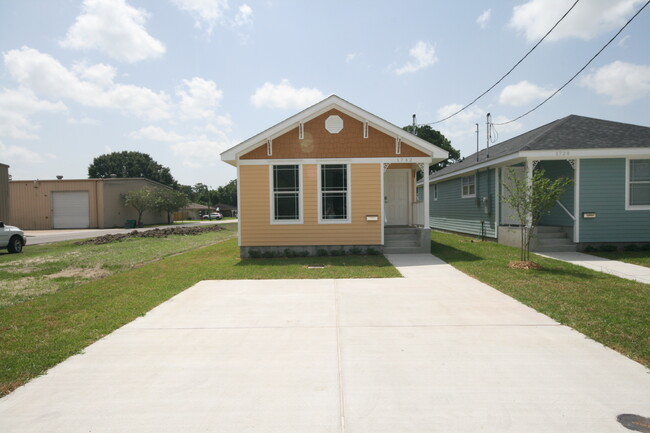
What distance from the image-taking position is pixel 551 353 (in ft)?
13.0

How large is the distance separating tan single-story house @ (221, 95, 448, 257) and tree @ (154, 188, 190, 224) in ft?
98.7

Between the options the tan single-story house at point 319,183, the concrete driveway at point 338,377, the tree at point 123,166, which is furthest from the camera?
the tree at point 123,166

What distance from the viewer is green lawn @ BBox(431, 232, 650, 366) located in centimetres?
442

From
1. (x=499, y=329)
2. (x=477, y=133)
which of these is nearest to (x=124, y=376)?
(x=499, y=329)

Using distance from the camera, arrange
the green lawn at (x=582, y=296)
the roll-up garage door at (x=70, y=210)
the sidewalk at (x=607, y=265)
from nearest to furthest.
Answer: the green lawn at (x=582, y=296) → the sidewalk at (x=607, y=265) → the roll-up garage door at (x=70, y=210)

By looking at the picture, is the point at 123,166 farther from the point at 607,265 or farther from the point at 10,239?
the point at 607,265

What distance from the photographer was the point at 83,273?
9477mm

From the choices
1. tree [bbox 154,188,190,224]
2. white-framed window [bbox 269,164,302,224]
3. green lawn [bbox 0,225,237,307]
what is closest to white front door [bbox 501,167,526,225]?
white-framed window [bbox 269,164,302,224]

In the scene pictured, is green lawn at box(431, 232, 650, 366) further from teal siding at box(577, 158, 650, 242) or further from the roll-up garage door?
the roll-up garage door

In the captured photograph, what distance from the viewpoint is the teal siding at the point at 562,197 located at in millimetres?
11883

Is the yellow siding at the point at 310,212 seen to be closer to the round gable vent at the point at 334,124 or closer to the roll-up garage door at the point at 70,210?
the round gable vent at the point at 334,124

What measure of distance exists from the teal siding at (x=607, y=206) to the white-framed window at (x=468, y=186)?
4.68m

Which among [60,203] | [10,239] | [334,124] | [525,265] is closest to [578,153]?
[525,265]

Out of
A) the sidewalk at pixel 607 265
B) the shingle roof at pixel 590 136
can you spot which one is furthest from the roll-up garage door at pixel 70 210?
the sidewalk at pixel 607 265
